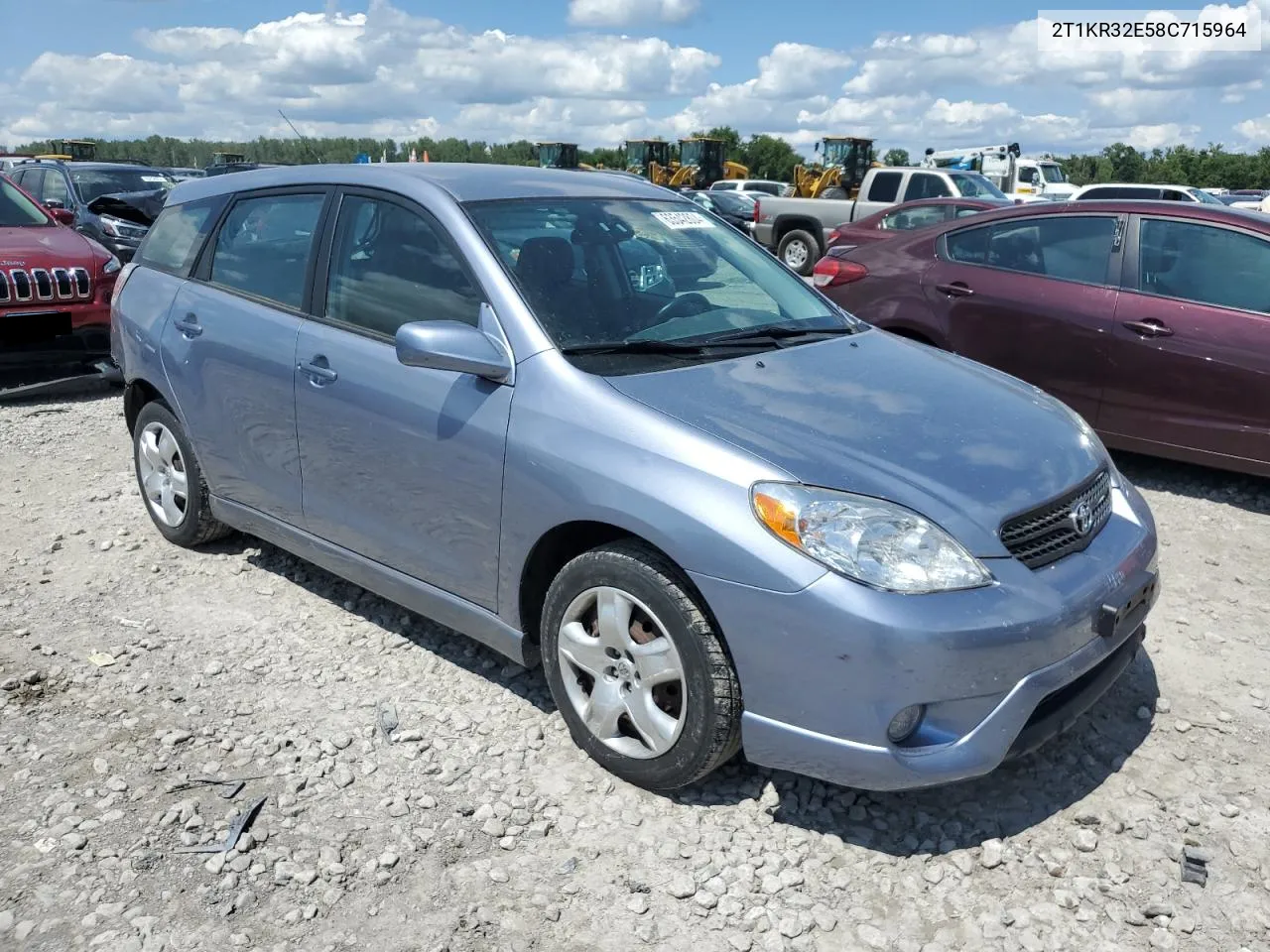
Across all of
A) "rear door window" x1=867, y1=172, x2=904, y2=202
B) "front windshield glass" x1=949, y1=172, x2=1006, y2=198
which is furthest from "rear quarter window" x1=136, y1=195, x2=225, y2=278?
"rear door window" x1=867, y1=172, x2=904, y2=202

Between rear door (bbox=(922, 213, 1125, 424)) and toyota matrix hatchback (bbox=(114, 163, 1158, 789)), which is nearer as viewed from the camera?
toyota matrix hatchback (bbox=(114, 163, 1158, 789))

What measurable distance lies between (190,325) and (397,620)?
1.49 meters

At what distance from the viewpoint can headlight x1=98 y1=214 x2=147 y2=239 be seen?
10859 millimetres

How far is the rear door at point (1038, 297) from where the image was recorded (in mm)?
5879

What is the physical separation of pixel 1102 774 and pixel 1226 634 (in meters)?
1.30

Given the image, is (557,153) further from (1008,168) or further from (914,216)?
(914,216)

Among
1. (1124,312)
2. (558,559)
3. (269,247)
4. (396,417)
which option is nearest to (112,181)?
(269,247)

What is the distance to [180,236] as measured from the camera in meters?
4.72

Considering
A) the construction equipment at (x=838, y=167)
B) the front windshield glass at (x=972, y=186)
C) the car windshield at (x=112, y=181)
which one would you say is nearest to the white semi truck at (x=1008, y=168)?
the construction equipment at (x=838, y=167)

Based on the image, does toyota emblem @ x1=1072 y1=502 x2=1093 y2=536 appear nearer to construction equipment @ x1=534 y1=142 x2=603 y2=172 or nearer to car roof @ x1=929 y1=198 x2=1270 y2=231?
car roof @ x1=929 y1=198 x2=1270 y2=231

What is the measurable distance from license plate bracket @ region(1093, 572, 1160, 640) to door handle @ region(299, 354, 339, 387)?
99.5 inches

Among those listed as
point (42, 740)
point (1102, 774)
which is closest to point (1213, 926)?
point (1102, 774)

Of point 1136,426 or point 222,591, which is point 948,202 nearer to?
point 1136,426

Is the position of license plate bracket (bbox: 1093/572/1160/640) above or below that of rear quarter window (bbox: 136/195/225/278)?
below
